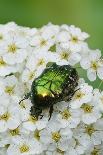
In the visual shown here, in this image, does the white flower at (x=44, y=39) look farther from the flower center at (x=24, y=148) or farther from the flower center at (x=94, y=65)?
the flower center at (x=24, y=148)

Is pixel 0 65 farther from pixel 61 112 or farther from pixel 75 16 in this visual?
→ pixel 75 16

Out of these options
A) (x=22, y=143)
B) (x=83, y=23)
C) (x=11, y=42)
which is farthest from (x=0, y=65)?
(x=83, y=23)

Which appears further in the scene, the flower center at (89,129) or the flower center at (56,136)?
the flower center at (89,129)

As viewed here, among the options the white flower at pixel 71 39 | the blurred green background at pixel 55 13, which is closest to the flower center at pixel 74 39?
the white flower at pixel 71 39

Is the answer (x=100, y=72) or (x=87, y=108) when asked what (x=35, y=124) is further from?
(x=100, y=72)

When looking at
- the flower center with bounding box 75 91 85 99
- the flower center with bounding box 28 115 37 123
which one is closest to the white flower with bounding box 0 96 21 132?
the flower center with bounding box 28 115 37 123

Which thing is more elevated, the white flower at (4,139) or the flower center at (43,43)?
the flower center at (43,43)

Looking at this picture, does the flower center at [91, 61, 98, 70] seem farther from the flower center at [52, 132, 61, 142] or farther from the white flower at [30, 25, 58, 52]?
the flower center at [52, 132, 61, 142]
